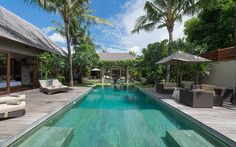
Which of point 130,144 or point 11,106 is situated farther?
point 11,106

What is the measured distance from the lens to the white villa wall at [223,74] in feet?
43.2

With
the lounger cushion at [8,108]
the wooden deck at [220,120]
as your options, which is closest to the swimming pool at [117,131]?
the wooden deck at [220,120]

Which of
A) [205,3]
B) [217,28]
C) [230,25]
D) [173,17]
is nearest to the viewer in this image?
[205,3]

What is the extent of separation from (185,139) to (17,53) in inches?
494

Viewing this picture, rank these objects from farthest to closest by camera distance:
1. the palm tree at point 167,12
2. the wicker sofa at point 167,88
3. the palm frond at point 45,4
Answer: the palm tree at point 167,12, the palm frond at point 45,4, the wicker sofa at point 167,88

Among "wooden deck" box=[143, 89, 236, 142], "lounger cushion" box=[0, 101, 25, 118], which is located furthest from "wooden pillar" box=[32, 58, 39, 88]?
"wooden deck" box=[143, 89, 236, 142]

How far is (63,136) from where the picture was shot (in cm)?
520

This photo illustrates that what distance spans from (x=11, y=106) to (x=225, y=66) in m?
12.7

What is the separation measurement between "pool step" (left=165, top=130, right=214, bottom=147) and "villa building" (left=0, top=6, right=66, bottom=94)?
942 centimetres

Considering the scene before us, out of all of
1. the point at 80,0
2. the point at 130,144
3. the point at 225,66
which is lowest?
the point at 130,144

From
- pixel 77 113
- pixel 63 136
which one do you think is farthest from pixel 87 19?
pixel 63 136

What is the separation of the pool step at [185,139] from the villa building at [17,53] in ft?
30.9

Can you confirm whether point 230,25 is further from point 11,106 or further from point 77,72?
point 11,106

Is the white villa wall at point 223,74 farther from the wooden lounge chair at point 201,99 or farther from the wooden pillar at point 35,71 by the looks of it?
the wooden pillar at point 35,71
